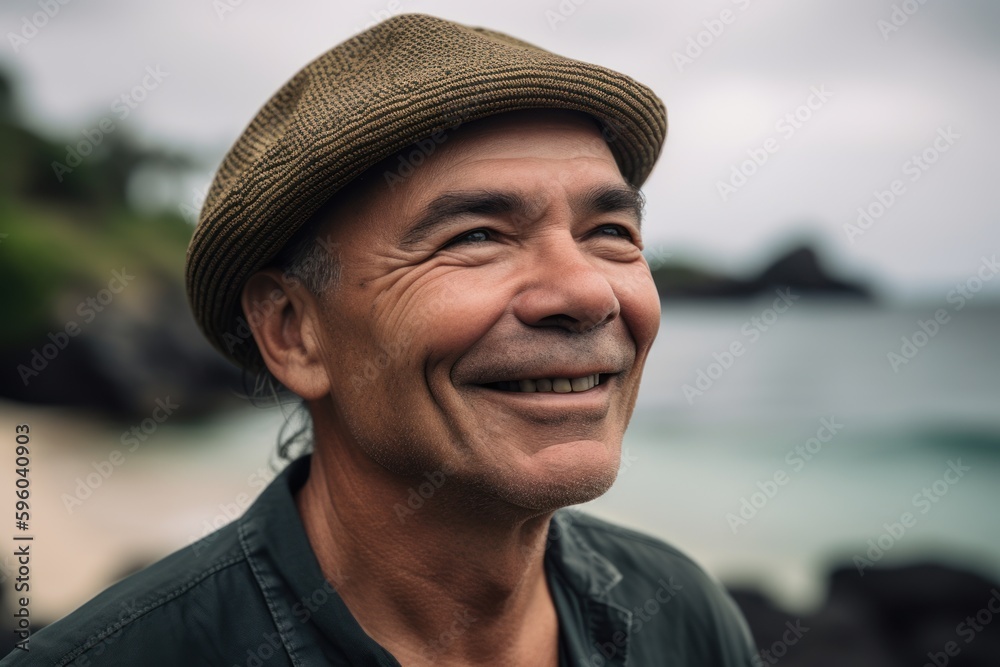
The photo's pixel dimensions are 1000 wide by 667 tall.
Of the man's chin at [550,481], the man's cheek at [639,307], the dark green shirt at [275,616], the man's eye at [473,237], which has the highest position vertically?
the man's eye at [473,237]

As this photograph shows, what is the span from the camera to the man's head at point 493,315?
203 centimetres

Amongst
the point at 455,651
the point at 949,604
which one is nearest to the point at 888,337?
the point at 949,604

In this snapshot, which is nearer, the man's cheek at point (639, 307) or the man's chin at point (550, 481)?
the man's chin at point (550, 481)

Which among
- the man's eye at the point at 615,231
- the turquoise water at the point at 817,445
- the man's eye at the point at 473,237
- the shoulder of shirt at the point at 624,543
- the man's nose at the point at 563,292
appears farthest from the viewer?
the turquoise water at the point at 817,445

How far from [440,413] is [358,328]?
0.30 meters

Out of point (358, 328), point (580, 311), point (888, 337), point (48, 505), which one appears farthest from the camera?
point (888, 337)

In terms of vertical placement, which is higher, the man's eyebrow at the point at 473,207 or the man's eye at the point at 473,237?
the man's eyebrow at the point at 473,207

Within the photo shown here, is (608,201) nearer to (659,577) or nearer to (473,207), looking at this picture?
(473,207)

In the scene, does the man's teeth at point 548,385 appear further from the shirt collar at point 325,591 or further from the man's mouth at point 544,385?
the shirt collar at point 325,591

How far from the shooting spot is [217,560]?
2246 millimetres

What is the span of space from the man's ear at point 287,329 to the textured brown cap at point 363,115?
55 millimetres

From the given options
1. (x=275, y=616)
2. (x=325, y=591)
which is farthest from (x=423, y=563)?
(x=275, y=616)

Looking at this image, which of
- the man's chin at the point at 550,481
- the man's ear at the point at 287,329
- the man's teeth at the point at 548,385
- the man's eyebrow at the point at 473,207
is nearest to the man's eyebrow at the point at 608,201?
the man's eyebrow at the point at 473,207

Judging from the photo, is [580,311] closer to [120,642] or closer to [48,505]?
[120,642]
